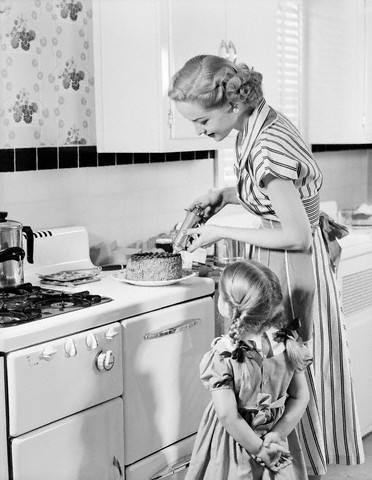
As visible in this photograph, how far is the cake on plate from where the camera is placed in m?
2.95

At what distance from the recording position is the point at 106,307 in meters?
2.64

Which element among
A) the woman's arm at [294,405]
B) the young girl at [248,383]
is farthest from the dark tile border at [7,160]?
the woman's arm at [294,405]

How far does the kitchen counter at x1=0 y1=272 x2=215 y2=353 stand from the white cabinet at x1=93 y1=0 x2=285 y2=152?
57cm

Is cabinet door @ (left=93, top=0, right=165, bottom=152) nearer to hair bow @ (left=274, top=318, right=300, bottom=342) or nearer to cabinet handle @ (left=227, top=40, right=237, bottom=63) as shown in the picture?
cabinet handle @ (left=227, top=40, right=237, bottom=63)

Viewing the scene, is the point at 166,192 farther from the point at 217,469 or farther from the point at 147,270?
the point at 217,469

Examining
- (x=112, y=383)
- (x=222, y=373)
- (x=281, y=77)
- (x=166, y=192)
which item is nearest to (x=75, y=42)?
(x=166, y=192)

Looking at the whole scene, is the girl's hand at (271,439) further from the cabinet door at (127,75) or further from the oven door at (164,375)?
the cabinet door at (127,75)

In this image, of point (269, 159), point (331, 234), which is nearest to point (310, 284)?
point (331, 234)

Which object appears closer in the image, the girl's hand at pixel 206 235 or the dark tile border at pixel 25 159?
the girl's hand at pixel 206 235

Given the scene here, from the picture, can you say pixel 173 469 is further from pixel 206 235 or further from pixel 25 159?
pixel 25 159

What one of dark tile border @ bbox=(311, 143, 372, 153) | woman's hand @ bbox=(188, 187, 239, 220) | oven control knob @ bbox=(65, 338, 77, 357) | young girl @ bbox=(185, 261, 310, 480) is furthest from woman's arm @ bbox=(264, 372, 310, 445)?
dark tile border @ bbox=(311, 143, 372, 153)

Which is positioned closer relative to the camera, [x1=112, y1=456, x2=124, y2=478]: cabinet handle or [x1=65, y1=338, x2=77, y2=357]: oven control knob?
[x1=65, y1=338, x2=77, y2=357]: oven control knob

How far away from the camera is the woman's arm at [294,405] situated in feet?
7.99

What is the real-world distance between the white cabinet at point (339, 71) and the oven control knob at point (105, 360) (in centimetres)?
206
